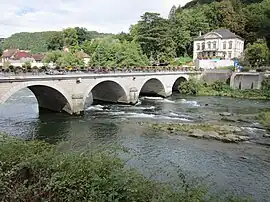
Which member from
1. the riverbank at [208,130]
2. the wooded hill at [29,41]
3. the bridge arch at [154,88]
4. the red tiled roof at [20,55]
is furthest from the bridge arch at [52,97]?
the wooded hill at [29,41]

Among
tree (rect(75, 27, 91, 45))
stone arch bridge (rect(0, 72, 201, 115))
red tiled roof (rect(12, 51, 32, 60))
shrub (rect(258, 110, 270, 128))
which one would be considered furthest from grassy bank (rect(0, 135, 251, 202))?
tree (rect(75, 27, 91, 45))

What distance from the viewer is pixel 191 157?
1977 cm

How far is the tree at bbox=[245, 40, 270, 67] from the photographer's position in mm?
57375

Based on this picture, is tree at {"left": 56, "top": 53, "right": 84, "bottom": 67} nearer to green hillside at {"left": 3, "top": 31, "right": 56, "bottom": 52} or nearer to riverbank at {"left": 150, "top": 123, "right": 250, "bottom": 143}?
riverbank at {"left": 150, "top": 123, "right": 250, "bottom": 143}

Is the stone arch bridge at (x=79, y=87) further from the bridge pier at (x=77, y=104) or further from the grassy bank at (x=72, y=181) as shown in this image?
the grassy bank at (x=72, y=181)

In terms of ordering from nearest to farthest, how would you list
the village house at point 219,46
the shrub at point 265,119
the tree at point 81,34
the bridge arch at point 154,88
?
the shrub at point 265,119
the bridge arch at point 154,88
the village house at point 219,46
the tree at point 81,34

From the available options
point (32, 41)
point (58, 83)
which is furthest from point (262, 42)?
point (32, 41)

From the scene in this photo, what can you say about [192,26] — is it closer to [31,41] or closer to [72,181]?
[72,181]

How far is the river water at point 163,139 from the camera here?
16.9 metres

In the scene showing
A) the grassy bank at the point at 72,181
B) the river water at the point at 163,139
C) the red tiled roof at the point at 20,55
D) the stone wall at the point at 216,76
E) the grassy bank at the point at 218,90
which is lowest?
the river water at the point at 163,139

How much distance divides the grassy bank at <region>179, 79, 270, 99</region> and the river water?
839 cm

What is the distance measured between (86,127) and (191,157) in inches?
419

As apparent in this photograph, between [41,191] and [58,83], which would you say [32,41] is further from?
[41,191]

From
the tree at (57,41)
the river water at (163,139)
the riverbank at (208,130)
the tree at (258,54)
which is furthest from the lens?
the tree at (57,41)
